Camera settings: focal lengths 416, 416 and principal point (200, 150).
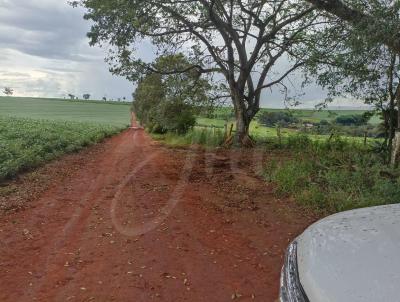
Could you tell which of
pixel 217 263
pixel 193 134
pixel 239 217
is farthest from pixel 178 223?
pixel 193 134

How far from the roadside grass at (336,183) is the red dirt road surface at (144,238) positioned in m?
0.44

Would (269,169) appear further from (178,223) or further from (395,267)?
(395,267)

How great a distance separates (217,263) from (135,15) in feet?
26.9

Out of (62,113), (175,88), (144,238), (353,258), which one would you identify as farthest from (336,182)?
(62,113)

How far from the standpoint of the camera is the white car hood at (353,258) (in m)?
1.82

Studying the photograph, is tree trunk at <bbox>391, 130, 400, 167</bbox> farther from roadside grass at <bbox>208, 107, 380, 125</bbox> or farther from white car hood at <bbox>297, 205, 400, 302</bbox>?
roadside grass at <bbox>208, 107, 380, 125</bbox>

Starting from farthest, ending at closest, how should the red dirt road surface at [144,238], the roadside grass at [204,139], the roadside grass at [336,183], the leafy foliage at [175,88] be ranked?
the roadside grass at [204,139] → the leafy foliage at [175,88] → the roadside grass at [336,183] → the red dirt road surface at [144,238]

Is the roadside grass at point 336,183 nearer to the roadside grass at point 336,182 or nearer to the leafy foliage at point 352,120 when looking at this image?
the roadside grass at point 336,182

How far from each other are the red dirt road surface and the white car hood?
181cm

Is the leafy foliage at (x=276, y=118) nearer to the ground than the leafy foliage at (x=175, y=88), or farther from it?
nearer to the ground

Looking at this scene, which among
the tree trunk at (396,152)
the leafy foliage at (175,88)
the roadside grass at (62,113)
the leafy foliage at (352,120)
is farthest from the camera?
the roadside grass at (62,113)

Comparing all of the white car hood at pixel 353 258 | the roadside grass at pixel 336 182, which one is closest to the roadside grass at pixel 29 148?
the roadside grass at pixel 336 182

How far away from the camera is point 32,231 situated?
623 centimetres

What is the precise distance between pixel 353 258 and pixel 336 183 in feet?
21.0
